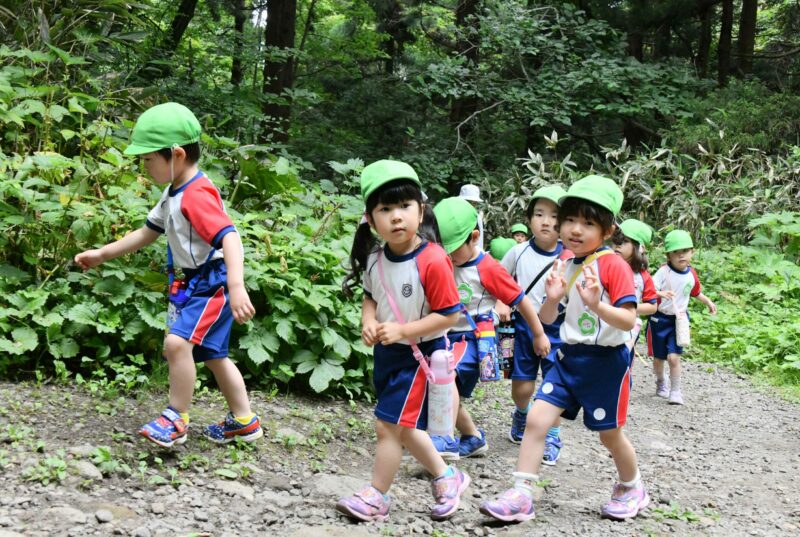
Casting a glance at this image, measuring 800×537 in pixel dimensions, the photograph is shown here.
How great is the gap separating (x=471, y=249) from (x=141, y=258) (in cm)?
219

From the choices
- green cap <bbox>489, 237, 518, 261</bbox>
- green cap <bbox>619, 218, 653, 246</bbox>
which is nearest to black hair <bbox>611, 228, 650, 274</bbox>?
green cap <bbox>619, 218, 653, 246</bbox>

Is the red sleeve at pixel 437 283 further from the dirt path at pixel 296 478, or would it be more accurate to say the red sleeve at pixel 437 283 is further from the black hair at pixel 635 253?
the black hair at pixel 635 253

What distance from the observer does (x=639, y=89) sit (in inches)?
553

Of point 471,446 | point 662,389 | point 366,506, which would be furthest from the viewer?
point 662,389

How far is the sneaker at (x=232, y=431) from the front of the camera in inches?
156

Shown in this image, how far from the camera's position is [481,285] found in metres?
4.41

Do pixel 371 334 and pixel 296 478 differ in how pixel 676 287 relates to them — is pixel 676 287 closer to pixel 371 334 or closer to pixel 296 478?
pixel 296 478

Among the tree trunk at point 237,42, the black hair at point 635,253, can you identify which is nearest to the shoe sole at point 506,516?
the black hair at point 635,253

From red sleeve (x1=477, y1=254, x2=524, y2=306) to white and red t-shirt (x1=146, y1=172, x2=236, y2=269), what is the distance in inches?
59.0

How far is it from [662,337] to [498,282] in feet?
10.6

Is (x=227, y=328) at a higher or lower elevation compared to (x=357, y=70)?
lower

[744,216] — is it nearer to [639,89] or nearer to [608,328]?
[639,89]

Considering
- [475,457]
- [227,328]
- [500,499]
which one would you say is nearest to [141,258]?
[227,328]

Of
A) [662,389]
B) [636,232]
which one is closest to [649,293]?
[636,232]
